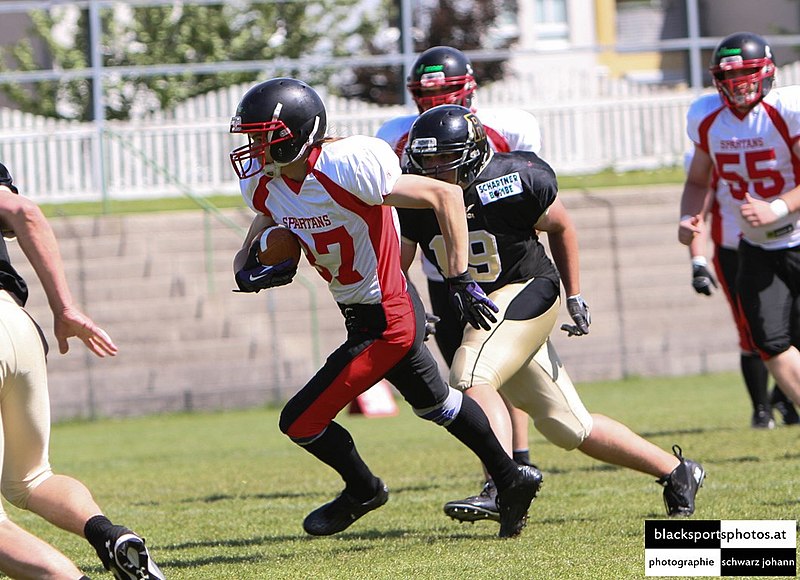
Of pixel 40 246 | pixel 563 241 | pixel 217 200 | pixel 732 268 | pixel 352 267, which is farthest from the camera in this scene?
pixel 217 200

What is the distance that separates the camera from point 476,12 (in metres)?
25.6

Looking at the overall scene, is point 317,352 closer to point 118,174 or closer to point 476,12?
point 118,174

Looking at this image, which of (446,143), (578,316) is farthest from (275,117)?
(578,316)

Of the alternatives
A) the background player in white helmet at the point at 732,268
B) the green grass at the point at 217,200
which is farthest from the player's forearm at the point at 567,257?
the green grass at the point at 217,200

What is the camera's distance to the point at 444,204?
4348mm

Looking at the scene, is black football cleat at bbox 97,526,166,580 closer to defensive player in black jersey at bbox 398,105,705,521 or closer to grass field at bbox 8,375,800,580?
grass field at bbox 8,375,800,580

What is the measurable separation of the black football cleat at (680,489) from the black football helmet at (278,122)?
1829 millimetres

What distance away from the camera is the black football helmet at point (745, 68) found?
19.6 ft

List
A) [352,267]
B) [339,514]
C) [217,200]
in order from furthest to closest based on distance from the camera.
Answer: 1. [217,200]
2. [339,514]
3. [352,267]

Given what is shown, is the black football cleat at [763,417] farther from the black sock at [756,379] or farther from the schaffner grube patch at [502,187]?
the schaffner grube patch at [502,187]

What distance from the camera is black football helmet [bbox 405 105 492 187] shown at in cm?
476

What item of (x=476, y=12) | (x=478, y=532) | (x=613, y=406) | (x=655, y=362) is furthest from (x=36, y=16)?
(x=478, y=532)

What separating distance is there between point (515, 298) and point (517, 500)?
755 mm

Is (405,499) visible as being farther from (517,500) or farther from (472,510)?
(517,500)
